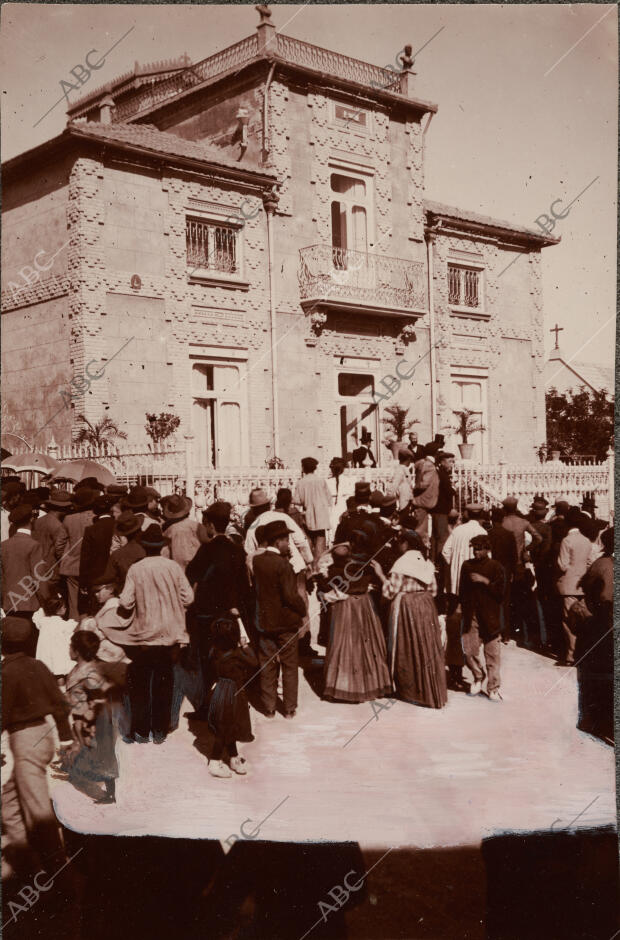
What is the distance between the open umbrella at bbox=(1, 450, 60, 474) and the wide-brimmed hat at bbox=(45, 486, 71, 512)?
0.30m

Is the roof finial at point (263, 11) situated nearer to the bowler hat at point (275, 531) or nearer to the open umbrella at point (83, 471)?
the bowler hat at point (275, 531)

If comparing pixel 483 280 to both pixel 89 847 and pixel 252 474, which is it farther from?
pixel 89 847

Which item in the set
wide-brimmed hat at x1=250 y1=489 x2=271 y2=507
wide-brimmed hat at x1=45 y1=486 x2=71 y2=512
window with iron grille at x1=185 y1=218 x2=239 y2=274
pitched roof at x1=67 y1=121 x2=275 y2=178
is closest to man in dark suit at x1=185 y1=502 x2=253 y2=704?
wide-brimmed hat at x1=250 y1=489 x2=271 y2=507

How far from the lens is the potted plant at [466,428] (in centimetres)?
816

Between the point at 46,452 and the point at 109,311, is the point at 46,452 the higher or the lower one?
the lower one

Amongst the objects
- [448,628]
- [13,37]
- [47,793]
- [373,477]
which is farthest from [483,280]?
[47,793]

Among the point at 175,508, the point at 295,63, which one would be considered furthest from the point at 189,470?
the point at 295,63

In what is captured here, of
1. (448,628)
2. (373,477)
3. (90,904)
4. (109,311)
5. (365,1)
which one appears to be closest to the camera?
(90,904)

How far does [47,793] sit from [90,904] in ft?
2.16

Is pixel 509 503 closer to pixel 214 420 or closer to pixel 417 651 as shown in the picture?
pixel 417 651

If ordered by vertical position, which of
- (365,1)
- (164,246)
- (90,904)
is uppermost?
(365,1)

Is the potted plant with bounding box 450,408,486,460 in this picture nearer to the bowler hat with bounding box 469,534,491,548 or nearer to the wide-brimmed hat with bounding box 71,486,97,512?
the bowler hat with bounding box 469,534,491,548

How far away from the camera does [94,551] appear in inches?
242

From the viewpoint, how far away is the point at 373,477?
805cm
